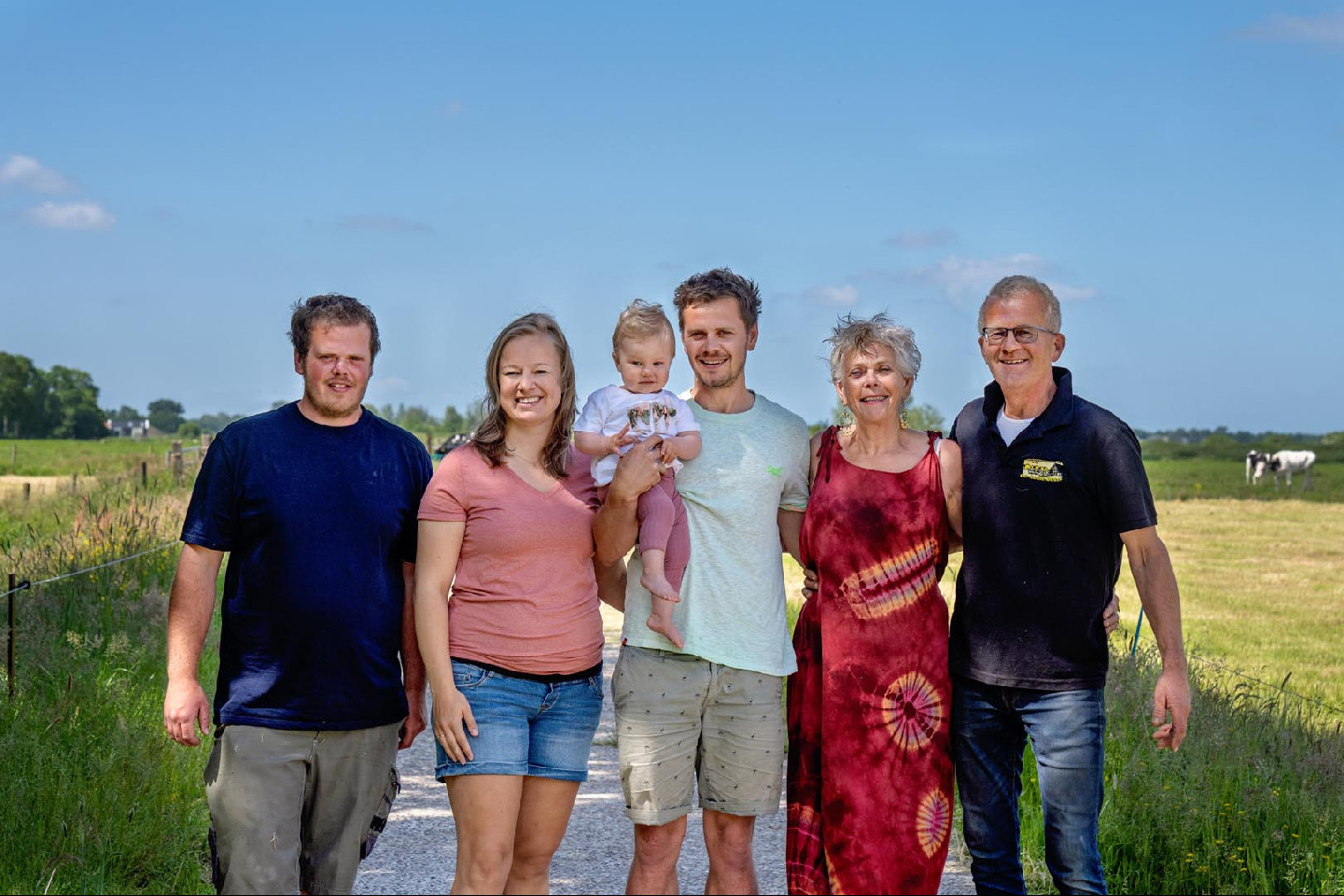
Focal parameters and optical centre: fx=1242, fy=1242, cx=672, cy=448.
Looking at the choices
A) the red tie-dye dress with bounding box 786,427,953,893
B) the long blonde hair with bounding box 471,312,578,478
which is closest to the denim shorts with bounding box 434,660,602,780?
the long blonde hair with bounding box 471,312,578,478

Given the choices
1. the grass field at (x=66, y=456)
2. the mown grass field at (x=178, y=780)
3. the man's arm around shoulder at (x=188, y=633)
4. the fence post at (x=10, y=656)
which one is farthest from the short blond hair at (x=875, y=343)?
the grass field at (x=66, y=456)

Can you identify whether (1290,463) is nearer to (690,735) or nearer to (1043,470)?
(1043,470)

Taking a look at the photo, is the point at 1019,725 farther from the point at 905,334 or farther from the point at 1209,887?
the point at 1209,887

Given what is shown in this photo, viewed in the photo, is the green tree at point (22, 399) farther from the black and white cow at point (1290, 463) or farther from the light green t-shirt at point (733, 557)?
the light green t-shirt at point (733, 557)

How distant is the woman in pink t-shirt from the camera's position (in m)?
3.54

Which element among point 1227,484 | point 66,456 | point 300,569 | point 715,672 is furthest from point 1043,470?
point 66,456

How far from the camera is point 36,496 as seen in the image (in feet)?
54.2

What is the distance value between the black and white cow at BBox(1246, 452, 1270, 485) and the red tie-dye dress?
38.0 meters

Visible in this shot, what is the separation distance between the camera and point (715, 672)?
13.0 ft

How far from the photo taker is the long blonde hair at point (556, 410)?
12.2 feet

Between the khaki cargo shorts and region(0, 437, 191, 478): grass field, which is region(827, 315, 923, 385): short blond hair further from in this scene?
region(0, 437, 191, 478): grass field

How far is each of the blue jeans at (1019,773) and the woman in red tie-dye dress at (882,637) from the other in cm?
9

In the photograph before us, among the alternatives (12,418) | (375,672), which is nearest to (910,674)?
(375,672)

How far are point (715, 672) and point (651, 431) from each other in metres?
0.79
